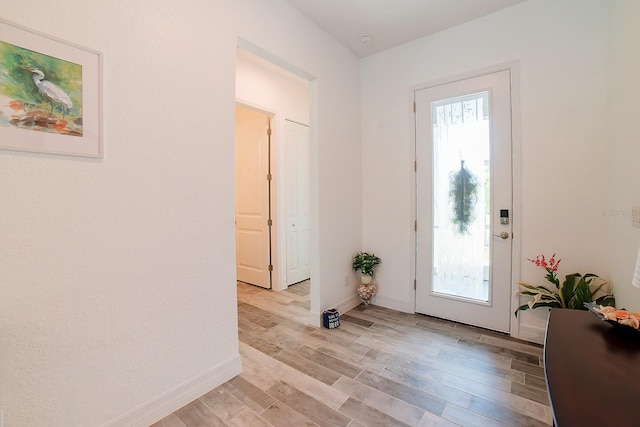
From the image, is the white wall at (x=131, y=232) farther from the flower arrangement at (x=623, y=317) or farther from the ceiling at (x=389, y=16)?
the flower arrangement at (x=623, y=317)

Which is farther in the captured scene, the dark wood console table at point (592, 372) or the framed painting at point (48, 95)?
the framed painting at point (48, 95)

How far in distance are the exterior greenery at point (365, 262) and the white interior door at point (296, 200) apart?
1153 mm

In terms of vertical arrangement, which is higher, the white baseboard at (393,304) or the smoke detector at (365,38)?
the smoke detector at (365,38)

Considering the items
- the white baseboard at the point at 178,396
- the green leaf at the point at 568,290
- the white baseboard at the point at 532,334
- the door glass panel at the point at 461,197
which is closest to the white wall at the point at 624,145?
the green leaf at the point at 568,290

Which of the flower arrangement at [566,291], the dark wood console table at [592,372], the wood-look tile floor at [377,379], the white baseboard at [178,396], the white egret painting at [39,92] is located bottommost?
the wood-look tile floor at [377,379]

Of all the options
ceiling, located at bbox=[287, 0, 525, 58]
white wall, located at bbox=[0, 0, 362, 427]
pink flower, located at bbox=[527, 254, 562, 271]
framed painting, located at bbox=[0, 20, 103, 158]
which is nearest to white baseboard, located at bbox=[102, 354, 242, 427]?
white wall, located at bbox=[0, 0, 362, 427]

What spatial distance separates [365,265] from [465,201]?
1.23 m

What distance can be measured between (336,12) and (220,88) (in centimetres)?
141

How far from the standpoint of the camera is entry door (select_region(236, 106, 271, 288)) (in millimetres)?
3943

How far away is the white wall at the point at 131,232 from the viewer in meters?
1.21

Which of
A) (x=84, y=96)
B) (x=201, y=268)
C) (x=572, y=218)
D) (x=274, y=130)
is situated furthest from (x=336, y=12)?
(x=572, y=218)

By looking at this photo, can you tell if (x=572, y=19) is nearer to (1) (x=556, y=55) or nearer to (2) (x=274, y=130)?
(1) (x=556, y=55)

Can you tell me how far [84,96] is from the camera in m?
1.34

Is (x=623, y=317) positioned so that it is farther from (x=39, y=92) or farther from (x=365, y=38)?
(x=365, y=38)
